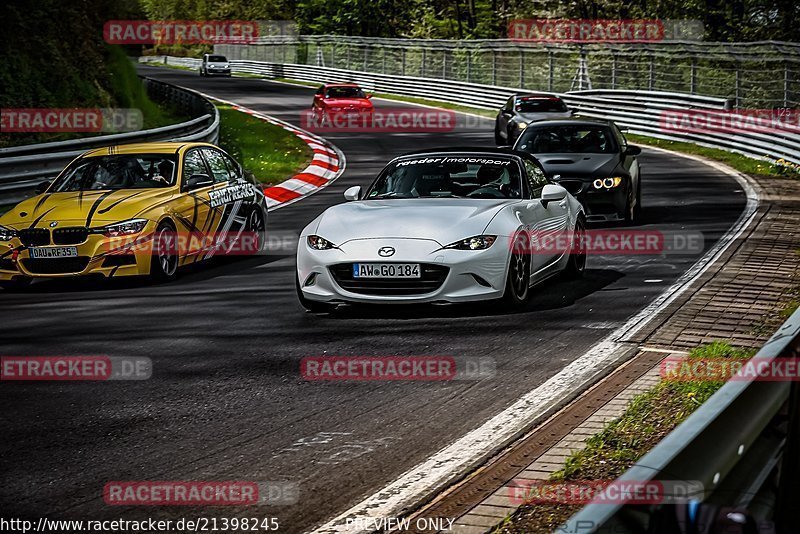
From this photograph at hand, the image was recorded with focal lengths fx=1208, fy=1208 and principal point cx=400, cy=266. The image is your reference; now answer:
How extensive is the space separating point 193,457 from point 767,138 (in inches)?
879

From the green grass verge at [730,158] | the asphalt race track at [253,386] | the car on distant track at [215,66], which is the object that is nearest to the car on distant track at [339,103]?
the green grass verge at [730,158]

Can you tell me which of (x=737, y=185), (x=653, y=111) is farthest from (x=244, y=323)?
(x=653, y=111)

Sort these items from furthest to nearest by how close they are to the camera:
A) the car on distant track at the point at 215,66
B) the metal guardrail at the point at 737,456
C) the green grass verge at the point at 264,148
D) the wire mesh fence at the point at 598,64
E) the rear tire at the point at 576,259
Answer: the car on distant track at the point at 215,66, the wire mesh fence at the point at 598,64, the green grass verge at the point at 264,148, the rear tire at the point at 576,259, the metal guardrail at the point at 737,456

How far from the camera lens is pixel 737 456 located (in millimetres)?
3248

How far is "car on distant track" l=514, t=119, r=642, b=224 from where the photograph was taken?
15.4 m

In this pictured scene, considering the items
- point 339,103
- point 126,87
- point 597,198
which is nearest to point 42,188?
point 597,198

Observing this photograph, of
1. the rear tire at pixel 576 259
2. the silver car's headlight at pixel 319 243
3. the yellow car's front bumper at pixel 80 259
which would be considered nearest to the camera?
the silver car's headlight at pixel 319 243

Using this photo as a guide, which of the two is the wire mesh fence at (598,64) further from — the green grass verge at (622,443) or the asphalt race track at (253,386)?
the green grass verge at (622,443)

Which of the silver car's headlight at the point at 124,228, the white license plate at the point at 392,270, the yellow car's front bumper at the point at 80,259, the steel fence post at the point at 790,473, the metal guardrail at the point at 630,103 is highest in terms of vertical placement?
the steel fence post at the point at 790,473

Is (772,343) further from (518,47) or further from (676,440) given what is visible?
(518,47)

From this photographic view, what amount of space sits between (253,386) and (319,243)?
2663 mm

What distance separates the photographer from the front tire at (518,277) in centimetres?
969

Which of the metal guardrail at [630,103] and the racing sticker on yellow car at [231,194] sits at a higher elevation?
the racing sticker on yellow car at [231,194]

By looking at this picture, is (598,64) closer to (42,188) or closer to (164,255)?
(42,188)
